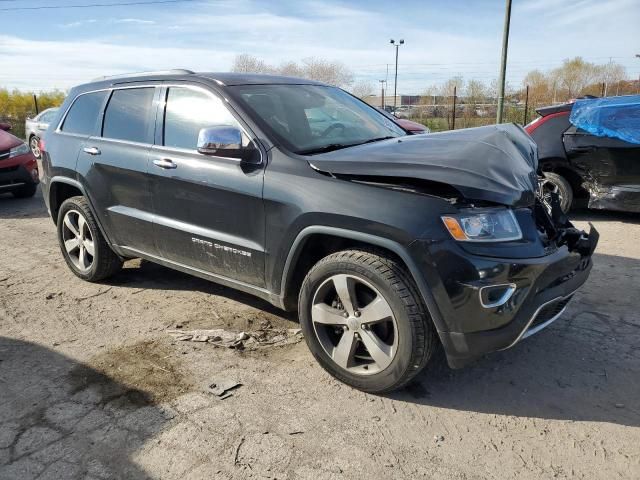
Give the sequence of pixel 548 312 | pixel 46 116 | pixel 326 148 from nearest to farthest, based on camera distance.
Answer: pixel 548 312, pixel 326 148, pixel 46 116

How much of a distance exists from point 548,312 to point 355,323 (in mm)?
1055

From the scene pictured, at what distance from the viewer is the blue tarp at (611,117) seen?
252 inches

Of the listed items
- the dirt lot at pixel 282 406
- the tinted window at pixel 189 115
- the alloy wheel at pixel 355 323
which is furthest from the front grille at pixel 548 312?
the tinted window at pixel 189 115

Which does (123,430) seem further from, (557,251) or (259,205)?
(557,251)

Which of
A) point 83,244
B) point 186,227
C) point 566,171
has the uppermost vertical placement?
point 566,171

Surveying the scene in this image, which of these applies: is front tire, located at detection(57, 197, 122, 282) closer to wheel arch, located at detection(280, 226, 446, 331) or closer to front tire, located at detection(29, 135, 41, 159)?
wheel arch, located at detection(280, 226, 446, 331)

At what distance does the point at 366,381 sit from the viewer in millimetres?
2996

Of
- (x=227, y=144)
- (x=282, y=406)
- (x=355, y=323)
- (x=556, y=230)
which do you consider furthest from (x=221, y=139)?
(x=556, y=230)

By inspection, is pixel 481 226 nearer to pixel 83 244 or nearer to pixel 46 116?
pixel 83 244

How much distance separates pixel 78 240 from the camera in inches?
192

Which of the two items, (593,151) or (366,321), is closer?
(366,321)

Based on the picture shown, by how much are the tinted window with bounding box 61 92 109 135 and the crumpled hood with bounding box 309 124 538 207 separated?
96.2 inches

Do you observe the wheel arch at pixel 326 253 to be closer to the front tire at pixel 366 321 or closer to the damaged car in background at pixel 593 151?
the front tire at pixel 366 321

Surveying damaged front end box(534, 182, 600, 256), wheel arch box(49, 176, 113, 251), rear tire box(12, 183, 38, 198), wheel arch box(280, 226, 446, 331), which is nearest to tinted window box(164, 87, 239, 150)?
wheel arch box(280, 226, 446, 331)
